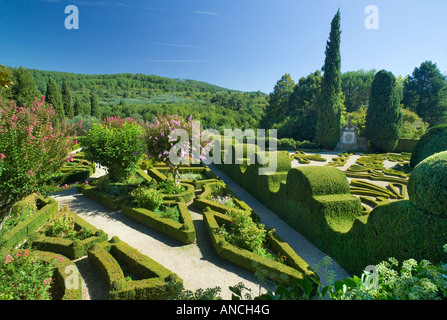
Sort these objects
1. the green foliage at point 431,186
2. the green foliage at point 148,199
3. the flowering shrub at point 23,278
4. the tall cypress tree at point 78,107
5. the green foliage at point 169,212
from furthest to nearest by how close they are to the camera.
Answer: the tall cypress tree at point 78,107, the green foliage at point 148,199, the green foliage at point 169,212, the green foliage at point 431,186, the flowering shrub at point 23,278

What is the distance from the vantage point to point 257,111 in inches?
2648

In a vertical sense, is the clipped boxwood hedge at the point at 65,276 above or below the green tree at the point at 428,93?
below

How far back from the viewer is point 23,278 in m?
4.33

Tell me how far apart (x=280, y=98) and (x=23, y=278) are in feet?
146

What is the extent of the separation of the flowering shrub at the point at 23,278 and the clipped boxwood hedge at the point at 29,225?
5.82ft

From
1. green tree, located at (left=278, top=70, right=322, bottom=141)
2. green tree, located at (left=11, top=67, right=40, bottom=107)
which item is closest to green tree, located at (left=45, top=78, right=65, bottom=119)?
green tree, located at (left=11, top=67, right=40, bottom=107)

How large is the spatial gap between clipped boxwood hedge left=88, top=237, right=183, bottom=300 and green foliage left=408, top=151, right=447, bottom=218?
5.15 metres

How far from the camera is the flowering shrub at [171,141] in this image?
1094cm

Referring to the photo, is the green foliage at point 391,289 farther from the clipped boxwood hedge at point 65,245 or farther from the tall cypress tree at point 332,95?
the tall cypress tree at point 332,95

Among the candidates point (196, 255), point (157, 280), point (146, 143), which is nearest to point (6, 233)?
point (157, 280)

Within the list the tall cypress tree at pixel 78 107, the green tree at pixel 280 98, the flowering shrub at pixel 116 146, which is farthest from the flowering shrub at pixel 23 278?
the tall cypress tree at pixel 78 107

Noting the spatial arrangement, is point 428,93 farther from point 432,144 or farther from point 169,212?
point 169,212

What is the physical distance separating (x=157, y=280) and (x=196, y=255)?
184 centimetres

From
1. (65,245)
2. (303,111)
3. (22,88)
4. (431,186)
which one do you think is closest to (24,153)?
(65,245)
